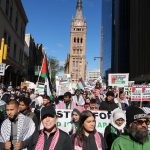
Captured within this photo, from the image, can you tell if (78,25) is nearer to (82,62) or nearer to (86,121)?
(82,62)

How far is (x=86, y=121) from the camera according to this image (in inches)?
205

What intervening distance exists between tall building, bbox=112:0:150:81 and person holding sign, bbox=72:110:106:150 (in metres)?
54.6

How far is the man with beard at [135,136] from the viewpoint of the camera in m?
3.75

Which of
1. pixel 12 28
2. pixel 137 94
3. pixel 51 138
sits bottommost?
pixel 51 138

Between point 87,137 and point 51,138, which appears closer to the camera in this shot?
point 51,138

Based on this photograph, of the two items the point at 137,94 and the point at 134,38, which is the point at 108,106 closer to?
the point at 137,94

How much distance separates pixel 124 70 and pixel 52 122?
78.3 m

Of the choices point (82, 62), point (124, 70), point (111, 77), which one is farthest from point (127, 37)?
point (82, 62)

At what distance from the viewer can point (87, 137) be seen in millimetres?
5148

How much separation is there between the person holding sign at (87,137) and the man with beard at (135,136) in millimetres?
1231

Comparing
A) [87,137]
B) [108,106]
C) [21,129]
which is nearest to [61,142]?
[87,137]

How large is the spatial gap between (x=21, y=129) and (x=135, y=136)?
2.20 m

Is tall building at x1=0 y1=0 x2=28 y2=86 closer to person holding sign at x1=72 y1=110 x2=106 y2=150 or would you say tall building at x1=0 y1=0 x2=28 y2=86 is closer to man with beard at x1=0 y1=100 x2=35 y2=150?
man with beard at x1=0 y1=100 x2=35 y2=150

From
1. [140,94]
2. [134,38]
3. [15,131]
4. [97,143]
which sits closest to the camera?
[97,143]
